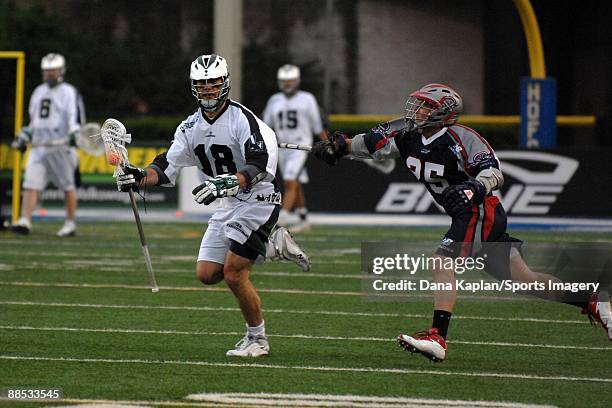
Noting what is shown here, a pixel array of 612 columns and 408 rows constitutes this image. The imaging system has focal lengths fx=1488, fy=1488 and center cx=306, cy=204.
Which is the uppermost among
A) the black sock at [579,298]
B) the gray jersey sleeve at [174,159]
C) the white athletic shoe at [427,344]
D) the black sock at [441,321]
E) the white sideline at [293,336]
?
the gray jersey sleeve at [174,159]

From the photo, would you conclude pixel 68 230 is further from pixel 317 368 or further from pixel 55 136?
pixel 317 368

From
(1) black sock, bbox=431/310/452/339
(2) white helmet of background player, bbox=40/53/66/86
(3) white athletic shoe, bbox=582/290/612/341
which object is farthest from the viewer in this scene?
(2) white helmet of background player, bbox=40/53/66/86

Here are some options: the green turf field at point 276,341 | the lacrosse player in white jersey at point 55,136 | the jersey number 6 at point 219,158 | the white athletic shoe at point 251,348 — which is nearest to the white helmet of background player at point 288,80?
the lacrosse player in white jersey at point 55,136

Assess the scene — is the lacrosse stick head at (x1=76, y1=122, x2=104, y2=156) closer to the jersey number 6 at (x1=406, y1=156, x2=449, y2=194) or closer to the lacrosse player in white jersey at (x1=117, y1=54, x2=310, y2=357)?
the lacrosse player in white jersey at (x1=117, y1=54, x2=310, y2=357)

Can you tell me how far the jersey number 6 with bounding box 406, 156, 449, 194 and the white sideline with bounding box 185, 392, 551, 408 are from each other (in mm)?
1845

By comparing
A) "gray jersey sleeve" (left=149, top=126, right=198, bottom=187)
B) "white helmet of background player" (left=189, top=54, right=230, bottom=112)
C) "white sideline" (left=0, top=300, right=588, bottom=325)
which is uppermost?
"white helmet of background player" (left=189, top=54, right=230, bottom=112)

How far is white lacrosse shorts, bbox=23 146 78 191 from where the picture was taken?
17.4 m

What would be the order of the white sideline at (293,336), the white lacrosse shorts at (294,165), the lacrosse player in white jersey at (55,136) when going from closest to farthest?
the white sideline at (293,336)
the lacrosse player in white jersey at (55,136)
the white lacrosse shorts at (294,165)

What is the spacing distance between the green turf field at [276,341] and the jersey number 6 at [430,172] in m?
1.03

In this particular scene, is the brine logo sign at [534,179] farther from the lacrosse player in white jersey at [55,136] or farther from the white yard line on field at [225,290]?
the white yard line on field at [225,290]

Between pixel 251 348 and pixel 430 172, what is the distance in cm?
148

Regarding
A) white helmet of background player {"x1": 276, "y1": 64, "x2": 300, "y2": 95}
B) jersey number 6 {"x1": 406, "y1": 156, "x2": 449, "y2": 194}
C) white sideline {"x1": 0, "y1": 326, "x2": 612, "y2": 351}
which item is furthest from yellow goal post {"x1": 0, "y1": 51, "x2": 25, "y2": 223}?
jersey number 6 {"x1": 406, "y1": 156, "x2": 449, "y2": 194}

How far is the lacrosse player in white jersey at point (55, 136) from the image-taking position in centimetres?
1738

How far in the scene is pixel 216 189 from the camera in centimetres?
823
